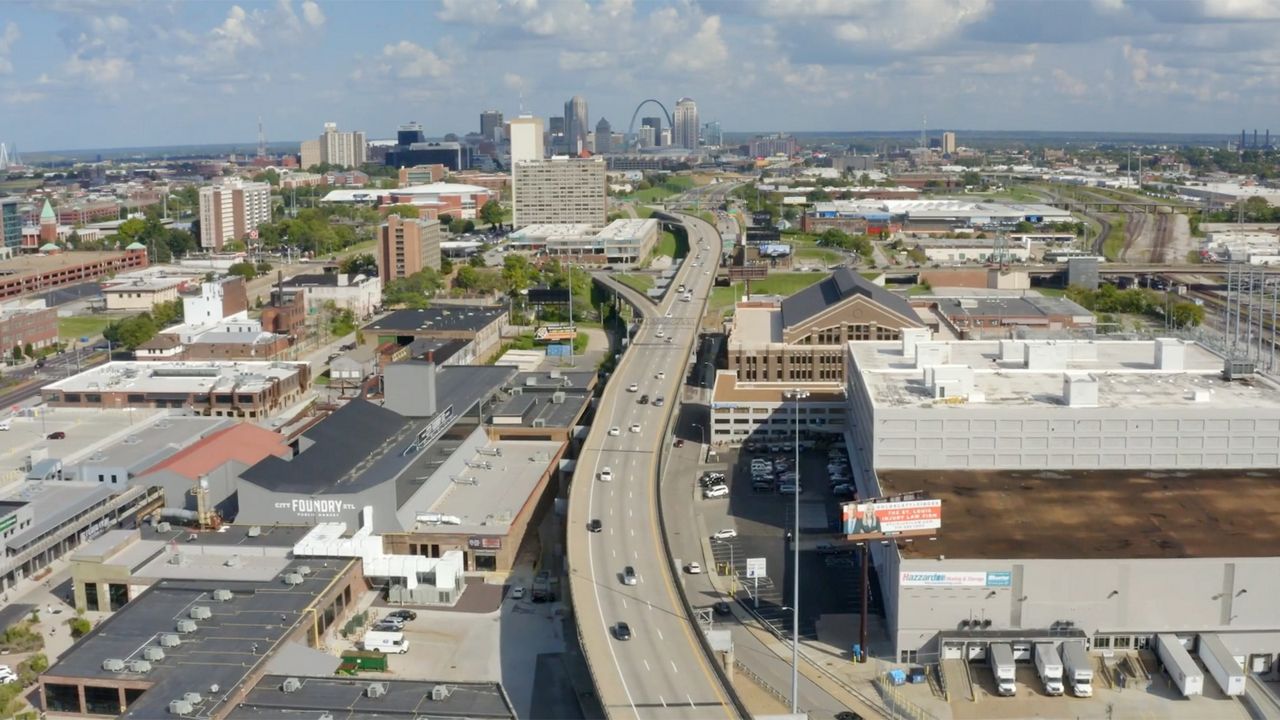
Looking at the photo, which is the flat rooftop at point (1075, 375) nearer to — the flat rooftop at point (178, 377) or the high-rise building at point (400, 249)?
the flat rooftop at point (178, 377)

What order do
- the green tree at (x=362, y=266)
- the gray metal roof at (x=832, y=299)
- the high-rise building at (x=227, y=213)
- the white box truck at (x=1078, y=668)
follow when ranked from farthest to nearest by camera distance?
the high-rise building at (x=227, y=213), the green tree at (x=362, y=266), the gray metal roof at (x=832, y=299), the white box truck at (x=1078, y=668)

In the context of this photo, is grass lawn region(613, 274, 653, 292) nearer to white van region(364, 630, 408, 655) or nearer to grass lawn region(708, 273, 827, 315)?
grass lawn region(708, 273, 827, 315)

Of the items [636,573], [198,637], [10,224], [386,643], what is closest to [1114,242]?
[636,573]

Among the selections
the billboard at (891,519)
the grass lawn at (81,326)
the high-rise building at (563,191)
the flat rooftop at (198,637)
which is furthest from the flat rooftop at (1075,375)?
the high-rise building at (563,191)

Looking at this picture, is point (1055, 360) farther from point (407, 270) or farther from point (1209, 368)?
point (407, 270)

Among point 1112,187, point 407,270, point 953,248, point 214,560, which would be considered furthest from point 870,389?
point 1112,187

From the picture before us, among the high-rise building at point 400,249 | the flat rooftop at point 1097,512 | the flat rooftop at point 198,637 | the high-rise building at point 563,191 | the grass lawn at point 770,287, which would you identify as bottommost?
the flat rooftop at point 198,637

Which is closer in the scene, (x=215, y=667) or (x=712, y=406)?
(x=215, y=667)

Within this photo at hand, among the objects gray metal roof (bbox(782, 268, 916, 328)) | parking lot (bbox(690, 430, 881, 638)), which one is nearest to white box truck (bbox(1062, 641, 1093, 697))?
parking lot (bbox(690, 430, 881, 638))
